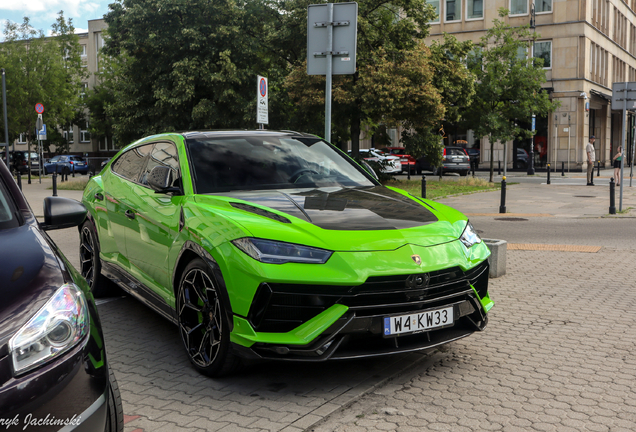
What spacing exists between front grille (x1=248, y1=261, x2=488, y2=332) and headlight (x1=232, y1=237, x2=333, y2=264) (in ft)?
0.48

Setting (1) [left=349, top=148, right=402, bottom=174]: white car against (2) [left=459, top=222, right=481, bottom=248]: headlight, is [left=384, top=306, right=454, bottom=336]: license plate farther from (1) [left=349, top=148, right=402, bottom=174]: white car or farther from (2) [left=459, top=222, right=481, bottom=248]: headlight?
(1) [left=349, top=148, right=402, bottom=174]: white car

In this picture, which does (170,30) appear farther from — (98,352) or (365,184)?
(98,352)

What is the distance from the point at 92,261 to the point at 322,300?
3635 mm

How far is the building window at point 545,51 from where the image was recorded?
45.2 m

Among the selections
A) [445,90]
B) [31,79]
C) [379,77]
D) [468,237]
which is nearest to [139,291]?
[468,237]

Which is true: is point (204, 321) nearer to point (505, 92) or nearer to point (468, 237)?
point (468, 237)

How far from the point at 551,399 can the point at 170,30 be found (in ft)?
96.3

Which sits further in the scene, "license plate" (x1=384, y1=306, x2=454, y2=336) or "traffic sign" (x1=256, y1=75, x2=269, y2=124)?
"traffic sign" (x1=256, y1=75, x2=269, y2=124)

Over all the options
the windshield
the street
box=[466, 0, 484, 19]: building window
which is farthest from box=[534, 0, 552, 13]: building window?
the windshield

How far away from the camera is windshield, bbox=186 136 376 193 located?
4871 millimetres

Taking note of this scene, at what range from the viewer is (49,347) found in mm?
2217

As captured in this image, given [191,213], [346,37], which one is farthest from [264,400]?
[346,37]

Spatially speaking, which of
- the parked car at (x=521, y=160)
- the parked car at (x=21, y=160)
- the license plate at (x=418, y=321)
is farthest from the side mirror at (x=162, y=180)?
the parked car at (x=521, y=160)

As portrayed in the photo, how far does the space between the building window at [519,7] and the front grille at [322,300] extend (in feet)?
153
